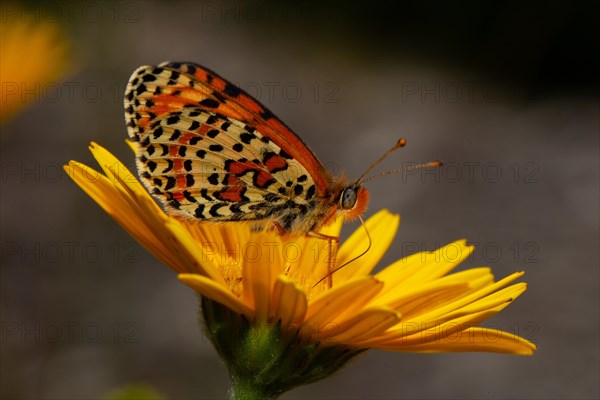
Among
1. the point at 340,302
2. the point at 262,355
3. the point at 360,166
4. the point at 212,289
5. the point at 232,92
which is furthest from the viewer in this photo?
the point at 360,166

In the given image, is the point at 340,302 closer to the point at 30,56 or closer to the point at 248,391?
the point at 248,391

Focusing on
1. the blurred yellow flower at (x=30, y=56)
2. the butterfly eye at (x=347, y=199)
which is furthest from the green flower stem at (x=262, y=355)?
the blurred yellow flower at (x=30, y=56)

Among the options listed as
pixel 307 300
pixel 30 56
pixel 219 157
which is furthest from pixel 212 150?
pixel 30 56

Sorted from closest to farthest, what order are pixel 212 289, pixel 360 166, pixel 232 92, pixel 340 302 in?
1. pixel 212 289
2. pixel 340 302
3. pixel 232 92
4. pixel 360 166

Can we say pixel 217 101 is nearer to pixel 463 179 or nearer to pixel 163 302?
pixel 163 302

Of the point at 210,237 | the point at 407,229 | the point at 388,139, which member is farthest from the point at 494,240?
the point at 210,237

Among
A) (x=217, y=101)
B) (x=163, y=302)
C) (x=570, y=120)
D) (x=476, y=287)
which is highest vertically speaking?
(x=217, y=101)
